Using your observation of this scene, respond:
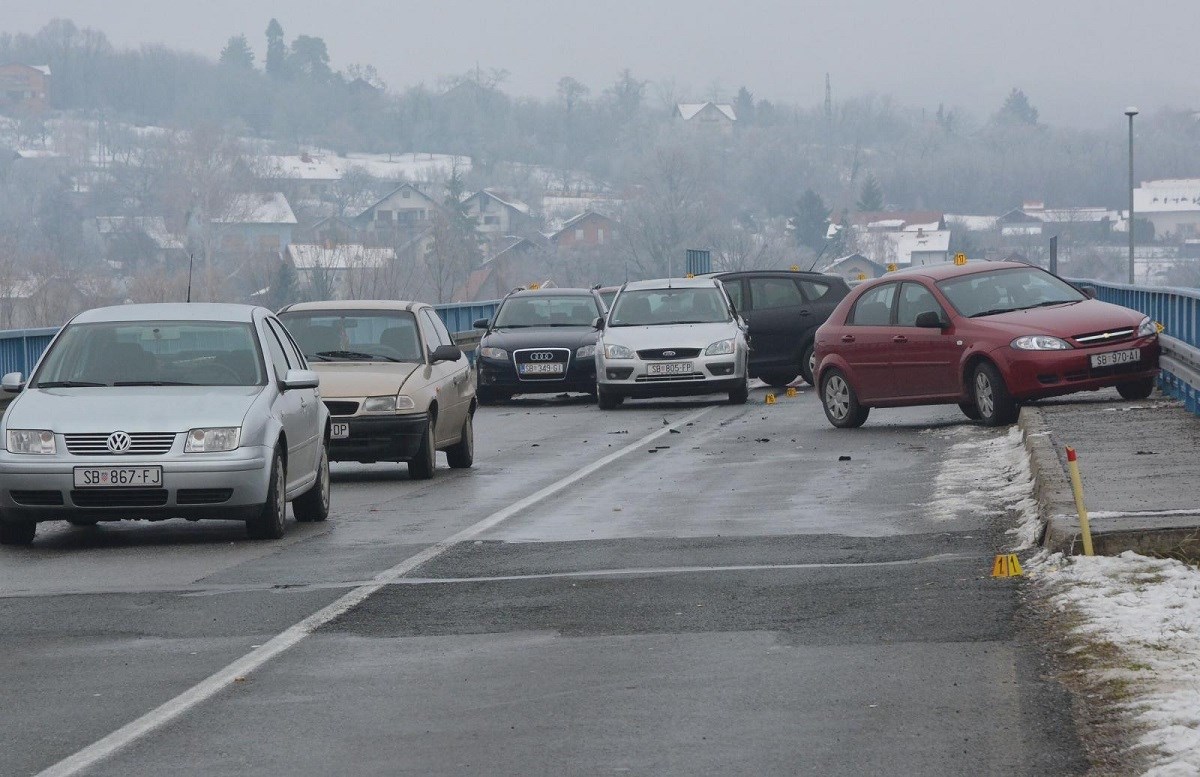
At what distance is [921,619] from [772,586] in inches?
50.9

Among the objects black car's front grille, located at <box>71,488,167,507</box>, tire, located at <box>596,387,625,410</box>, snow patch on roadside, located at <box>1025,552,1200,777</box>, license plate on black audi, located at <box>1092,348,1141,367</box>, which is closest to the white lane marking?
black car's front grille, located at <box>71,488,167,507</box>

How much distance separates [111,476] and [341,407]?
5.02 metres

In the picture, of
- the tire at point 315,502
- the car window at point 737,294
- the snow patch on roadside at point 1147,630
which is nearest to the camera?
the snow patch on roadside at point 1147,630

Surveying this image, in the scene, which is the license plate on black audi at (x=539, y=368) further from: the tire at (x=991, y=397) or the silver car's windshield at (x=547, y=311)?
the tire at (x=991, y=397)

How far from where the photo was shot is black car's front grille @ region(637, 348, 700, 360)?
2634cm

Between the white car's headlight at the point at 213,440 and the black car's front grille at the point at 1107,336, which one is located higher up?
the black car's front grille at the point at 1107,336

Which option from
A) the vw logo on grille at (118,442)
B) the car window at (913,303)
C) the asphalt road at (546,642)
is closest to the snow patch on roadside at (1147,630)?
the asphalt road at (546,642)

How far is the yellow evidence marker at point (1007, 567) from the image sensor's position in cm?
954

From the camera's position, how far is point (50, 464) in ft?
39.6

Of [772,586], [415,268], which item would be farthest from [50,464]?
[415,268]

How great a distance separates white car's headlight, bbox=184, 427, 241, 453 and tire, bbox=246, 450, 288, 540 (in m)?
0.31

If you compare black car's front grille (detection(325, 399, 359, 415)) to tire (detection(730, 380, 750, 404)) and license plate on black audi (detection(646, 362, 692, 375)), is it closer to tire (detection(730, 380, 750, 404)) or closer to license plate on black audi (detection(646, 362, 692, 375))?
license plate on black audi (detection(646, 362, 692, 375))

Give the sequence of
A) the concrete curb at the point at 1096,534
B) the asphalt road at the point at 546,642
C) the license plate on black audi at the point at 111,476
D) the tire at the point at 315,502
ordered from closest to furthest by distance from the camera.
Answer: the asphalt road at the point at 546,642 → the concrete curb at the point at 1096,534 → the license plate on black audi at the point at 111,476 → the tire at the point at 315,502

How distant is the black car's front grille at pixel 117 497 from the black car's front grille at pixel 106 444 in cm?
22
